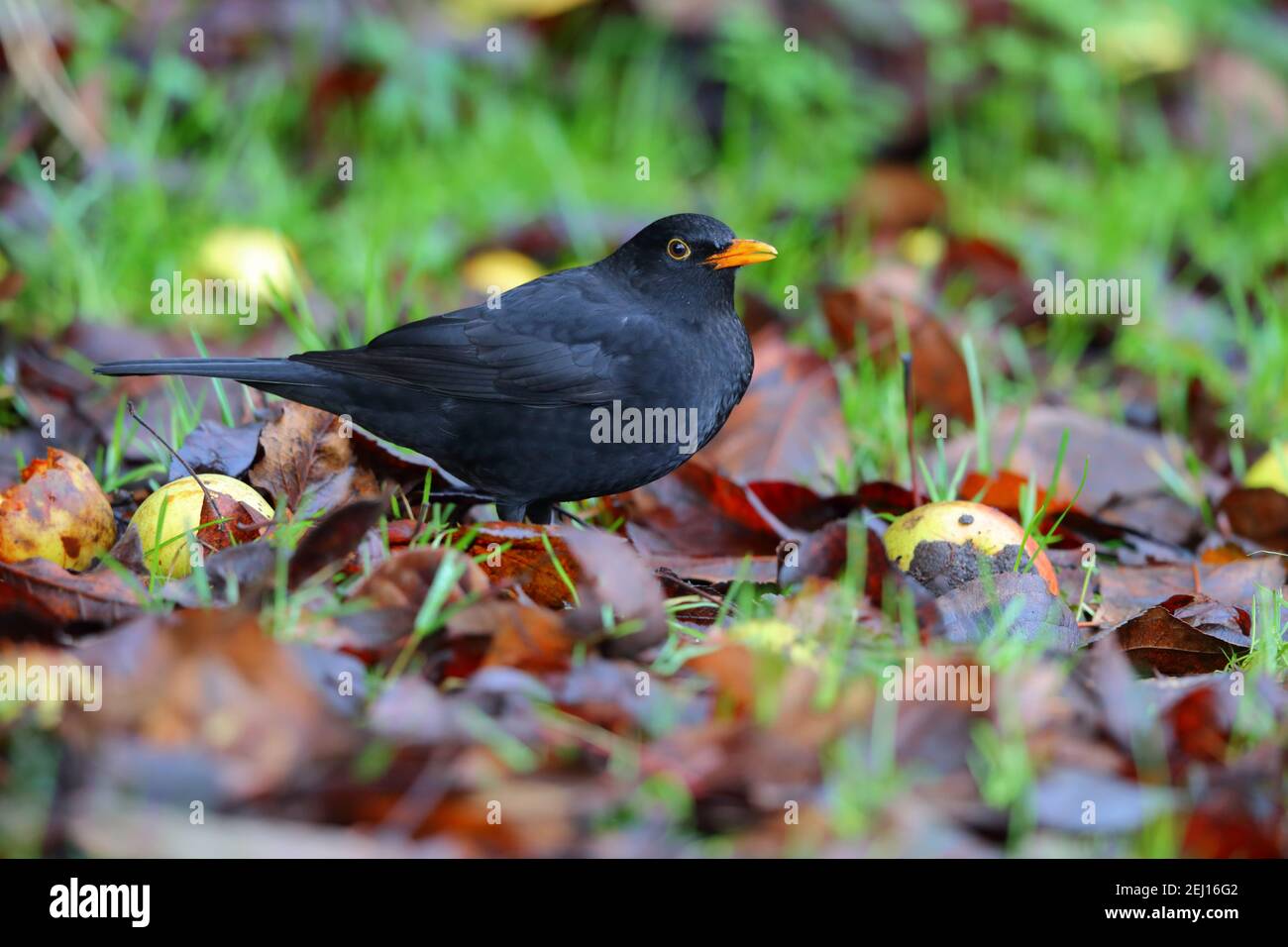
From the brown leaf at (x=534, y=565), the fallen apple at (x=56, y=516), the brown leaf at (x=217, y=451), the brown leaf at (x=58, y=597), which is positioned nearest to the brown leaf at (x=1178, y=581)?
the brown leaf at (x=534, y=565)

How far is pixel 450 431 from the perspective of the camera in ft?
12.8

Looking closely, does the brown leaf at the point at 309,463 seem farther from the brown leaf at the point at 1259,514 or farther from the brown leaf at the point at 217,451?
the brown leaf at the point at 1259,514

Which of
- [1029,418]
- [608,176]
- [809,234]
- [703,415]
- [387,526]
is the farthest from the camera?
[608,176]

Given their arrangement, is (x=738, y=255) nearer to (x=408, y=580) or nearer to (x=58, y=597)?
(x=408, y=580)

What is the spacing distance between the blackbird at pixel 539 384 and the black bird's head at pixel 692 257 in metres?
0.03

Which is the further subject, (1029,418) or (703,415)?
(1029,418)

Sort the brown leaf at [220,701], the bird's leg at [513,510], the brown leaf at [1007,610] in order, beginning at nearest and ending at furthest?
the brown leaf at [220,701] < the brown leaf at [1007,610] < the bird's leg at [513,510]

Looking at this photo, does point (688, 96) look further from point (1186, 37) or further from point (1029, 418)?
point (1029, 418)

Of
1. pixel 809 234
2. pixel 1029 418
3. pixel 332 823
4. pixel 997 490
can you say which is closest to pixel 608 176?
pixel 809 234

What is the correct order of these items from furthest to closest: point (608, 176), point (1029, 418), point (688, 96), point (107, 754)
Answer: point (688, 96), point (608, 176), point (1029, 418), point (107, 754)

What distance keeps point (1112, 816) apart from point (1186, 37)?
691 centimetres

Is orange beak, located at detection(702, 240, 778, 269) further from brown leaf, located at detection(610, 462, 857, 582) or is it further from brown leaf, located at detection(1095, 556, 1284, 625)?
brown leaf, located at detection(1095, 556, 1284, 625)

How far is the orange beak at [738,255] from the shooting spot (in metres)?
4.09
